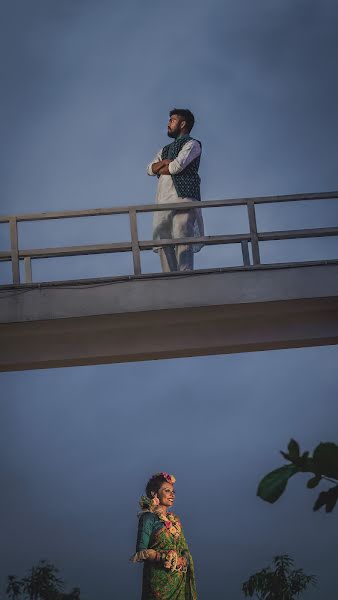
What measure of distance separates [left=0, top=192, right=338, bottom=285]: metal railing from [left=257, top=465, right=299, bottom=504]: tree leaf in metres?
8.35

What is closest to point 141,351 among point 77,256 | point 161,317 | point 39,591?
point 161,317

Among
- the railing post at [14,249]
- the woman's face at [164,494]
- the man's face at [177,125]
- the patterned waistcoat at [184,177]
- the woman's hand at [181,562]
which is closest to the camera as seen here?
the woman's hand at [181,562]

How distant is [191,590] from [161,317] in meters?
3.19

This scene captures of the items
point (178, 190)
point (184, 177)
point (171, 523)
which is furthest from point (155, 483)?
point (184, 177)

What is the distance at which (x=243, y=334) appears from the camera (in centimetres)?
1065

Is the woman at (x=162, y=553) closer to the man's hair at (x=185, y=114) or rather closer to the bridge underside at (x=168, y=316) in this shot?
the bridge underside at (x=168, y=316)

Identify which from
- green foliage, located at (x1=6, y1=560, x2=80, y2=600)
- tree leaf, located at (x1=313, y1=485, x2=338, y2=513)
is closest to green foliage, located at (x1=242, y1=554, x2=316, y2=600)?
green foliage, located at (x1=6, y1=560, x2=80, y2=600)

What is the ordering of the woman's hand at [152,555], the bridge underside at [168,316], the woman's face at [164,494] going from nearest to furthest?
the woman's hand at [152,555] < the woman's face at [164,494] < the bridge underside at [168,316]

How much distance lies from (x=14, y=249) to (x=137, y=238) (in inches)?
48.1

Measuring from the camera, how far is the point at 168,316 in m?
10.3

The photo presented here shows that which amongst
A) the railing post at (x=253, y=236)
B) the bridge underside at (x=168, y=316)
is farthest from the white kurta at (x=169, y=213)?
the bridge underside at (x=168, y=316)

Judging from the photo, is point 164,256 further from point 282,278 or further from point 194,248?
point 282,278

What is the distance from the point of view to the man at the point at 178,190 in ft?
34.3

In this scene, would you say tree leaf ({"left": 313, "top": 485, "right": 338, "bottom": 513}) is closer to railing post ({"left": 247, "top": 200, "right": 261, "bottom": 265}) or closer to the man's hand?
railing post ({"left": 247, "top": 200, "right": 261, "bottom": 265})
